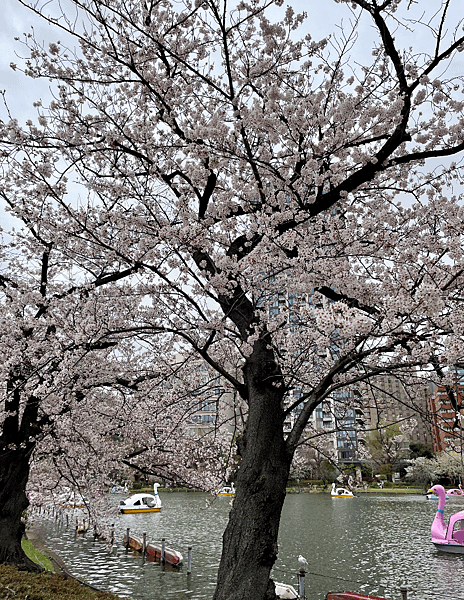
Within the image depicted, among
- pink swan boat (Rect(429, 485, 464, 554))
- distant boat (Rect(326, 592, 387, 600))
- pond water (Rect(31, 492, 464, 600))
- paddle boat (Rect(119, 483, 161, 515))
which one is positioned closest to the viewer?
distant boat (Rect(326, 592, 387, 600))

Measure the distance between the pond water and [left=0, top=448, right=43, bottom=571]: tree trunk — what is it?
2.42 m

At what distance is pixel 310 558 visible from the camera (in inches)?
464

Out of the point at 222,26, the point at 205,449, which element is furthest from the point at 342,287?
the point at 205,449

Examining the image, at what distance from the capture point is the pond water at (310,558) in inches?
357

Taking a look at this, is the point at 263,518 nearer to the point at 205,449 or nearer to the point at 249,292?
the point at 249,292

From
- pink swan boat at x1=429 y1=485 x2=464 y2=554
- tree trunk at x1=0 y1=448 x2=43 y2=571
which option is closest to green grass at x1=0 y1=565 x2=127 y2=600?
tree trunk at x1=0 y1=448 x2=43 y2=571

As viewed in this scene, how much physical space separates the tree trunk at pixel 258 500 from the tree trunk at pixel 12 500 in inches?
198

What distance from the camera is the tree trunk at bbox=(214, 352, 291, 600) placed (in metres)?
3.41

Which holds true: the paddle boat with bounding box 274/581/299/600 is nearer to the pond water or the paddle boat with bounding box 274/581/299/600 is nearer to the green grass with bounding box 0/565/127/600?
the pond water

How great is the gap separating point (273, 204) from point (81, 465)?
8.40 meters

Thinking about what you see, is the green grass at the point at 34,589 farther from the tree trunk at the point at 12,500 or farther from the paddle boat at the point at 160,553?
the paddle boat at the point at 160,553

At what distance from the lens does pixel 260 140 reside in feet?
15.8

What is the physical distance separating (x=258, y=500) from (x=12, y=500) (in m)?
5.82

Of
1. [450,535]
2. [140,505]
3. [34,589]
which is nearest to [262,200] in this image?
[34,589]
